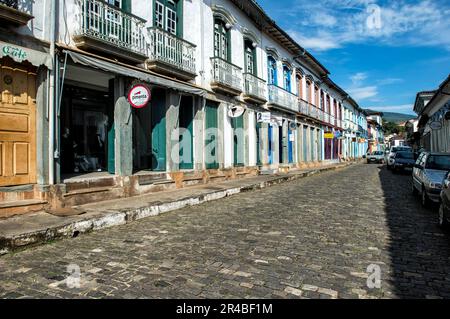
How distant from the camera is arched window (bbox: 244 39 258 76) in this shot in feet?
55.5

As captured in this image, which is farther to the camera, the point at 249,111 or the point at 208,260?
the point at 249,111

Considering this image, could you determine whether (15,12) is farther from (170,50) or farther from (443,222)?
(443,222)

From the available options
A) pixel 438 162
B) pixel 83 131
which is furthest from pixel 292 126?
pixel 83 131

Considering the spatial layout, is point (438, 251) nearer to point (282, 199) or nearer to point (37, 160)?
point (282, 199)

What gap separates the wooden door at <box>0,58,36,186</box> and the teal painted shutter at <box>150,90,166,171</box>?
453cm

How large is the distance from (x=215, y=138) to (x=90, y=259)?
9744mm

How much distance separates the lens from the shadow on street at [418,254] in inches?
143

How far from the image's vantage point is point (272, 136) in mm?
20078

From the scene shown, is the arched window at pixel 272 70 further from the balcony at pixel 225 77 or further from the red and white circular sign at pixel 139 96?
the red and white circular sign at pixel 139 96

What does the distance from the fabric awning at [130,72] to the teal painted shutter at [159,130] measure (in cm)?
70

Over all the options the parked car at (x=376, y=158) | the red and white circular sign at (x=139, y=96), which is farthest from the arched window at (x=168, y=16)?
the parked car at (x=376, y=158)

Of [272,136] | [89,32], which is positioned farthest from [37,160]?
[272,136]

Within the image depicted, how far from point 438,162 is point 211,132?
7894 millimetres
